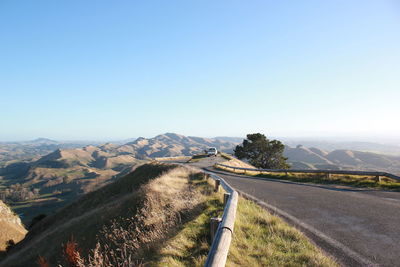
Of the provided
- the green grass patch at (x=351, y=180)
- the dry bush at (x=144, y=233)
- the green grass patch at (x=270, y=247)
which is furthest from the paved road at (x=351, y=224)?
the green grass patch at (x=351, y=180)

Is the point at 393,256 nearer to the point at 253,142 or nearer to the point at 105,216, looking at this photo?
the point at 105,216

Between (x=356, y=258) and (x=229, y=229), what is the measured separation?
2.76 metres

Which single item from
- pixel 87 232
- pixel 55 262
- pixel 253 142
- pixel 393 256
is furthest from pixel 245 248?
pixel 253 142

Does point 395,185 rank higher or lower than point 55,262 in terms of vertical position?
higher

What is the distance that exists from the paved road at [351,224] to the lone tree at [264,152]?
3775 cm

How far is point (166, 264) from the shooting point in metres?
4.65

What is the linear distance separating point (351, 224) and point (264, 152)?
Result: 43.1 meters

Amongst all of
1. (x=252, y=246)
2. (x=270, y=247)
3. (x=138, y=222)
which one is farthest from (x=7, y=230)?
(x=270, y=247)

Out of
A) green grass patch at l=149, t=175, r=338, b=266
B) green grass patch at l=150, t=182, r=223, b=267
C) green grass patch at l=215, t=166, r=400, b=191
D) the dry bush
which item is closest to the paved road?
green grass patch at l=149, t=175, r=338, b=266

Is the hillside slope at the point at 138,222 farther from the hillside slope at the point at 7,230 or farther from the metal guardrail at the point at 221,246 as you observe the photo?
the hillside slope at the point at 7,230

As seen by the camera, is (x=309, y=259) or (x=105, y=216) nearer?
(x=309, y=259)

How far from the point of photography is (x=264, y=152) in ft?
161

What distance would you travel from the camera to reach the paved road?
4924 mm

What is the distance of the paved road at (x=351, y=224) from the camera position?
4924 mm
